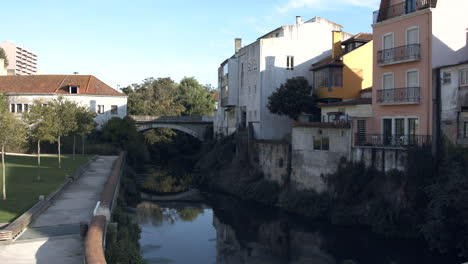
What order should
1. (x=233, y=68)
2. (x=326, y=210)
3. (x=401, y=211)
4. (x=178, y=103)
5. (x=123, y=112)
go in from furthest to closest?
1. (x=178, y=103)
2. (x=123, y=112)
3. (x=233, y=68)
4. (x=326, y=210)
5. (x=401, y=211)

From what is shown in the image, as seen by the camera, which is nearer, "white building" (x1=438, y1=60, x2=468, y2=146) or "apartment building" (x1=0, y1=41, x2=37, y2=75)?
"white building" (x1=438, y1=60, x2=468, y2=146)

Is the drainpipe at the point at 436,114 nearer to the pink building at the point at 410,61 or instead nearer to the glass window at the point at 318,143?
the pink building at the point at 410,61

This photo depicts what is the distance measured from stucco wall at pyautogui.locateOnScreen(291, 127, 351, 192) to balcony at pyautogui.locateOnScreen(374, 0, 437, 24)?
776cm

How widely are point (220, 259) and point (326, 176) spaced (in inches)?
430

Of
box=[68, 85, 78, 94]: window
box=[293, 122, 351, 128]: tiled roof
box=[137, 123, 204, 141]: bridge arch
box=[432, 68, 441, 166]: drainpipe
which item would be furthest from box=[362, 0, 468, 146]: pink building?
box=[68, 85, 78, 94]: window

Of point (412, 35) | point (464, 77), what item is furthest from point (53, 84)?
point (464, 77)

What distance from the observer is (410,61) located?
27.2 m

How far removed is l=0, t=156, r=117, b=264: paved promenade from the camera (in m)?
13.4

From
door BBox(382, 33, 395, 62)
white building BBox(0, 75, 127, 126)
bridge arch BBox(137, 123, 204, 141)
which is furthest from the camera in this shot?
bridge arch BBox(137, 123, 204, 141)

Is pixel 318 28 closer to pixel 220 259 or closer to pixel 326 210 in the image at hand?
pixel 326 210

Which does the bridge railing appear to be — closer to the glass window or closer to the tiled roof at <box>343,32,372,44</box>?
the tiled roof at <box>343,32,372,44</box>

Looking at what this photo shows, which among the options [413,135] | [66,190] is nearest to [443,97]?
[413,135]

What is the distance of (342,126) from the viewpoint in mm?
29375

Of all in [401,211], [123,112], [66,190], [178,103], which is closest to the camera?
[401,211]
